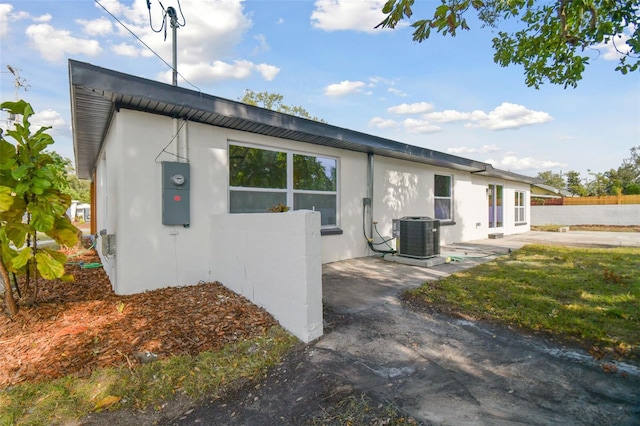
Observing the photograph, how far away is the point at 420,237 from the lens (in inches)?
265

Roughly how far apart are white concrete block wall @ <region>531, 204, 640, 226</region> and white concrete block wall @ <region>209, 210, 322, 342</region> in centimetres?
2296

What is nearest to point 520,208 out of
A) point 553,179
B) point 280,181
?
point 280,181

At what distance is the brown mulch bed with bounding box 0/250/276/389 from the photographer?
8.40 ft

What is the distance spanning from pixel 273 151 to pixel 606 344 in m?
5.41

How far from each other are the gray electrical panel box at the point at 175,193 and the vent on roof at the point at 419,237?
15.3 feet

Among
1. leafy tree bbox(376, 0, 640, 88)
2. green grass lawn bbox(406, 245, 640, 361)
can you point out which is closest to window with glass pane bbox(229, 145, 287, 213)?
green grass lawn bbox(406, 245, 640, 361)

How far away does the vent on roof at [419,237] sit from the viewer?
6707 millimetres

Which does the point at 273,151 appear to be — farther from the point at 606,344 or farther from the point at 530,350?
the point at 606,344

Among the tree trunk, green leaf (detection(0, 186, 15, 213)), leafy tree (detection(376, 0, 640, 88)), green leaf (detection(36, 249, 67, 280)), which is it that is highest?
leafy tree (detection(376, 0, 640, 88))

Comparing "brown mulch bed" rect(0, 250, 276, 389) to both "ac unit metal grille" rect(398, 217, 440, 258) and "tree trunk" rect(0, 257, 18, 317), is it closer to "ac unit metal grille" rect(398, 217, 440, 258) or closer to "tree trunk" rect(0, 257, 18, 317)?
"tree trunk" rect(0, 257, 18, 317)

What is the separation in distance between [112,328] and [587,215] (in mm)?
24820

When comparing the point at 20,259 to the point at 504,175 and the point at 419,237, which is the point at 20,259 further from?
the point at 504,175

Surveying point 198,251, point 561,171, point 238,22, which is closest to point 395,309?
point 198,251

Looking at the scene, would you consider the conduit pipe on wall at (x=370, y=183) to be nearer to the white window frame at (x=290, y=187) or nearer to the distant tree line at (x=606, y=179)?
the white window frame at (x=290, y=187)
